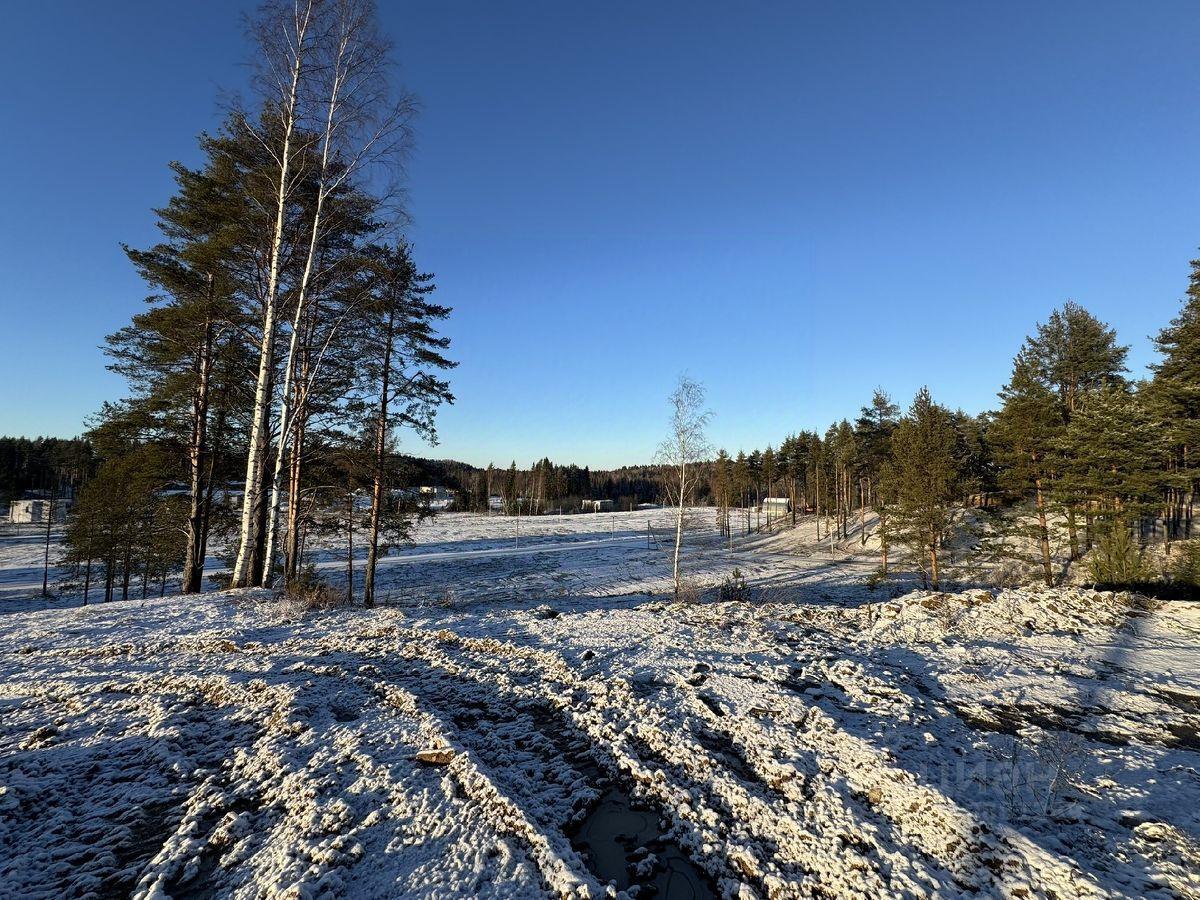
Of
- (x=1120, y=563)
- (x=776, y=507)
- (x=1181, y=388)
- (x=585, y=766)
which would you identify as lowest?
(x=776, y=507)

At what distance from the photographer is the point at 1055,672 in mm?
6855

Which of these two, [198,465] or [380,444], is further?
[380,444]

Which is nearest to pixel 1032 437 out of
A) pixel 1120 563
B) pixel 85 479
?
pixel 1120 563

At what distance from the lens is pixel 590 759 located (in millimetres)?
4484

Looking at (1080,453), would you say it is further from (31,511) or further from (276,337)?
(31,511)

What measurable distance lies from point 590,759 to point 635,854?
1263 millimetres

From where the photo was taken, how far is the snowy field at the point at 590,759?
9.83 feet

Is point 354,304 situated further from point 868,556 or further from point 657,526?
point 657,526

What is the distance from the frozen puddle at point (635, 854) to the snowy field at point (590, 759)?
21 mm

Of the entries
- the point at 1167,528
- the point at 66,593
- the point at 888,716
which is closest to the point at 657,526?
the point at 1167,528

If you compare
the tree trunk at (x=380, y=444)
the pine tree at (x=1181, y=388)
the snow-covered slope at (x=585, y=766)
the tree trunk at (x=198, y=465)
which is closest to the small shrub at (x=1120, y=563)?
the snow-covered slope at (x=585, y=766)

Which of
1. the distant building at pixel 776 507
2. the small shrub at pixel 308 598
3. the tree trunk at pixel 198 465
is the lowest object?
the distant building at pixel 776 507

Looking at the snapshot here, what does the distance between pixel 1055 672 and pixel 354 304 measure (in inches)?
601

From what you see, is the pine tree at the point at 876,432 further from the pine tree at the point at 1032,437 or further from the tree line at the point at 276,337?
the tree line at the point at 276,337
